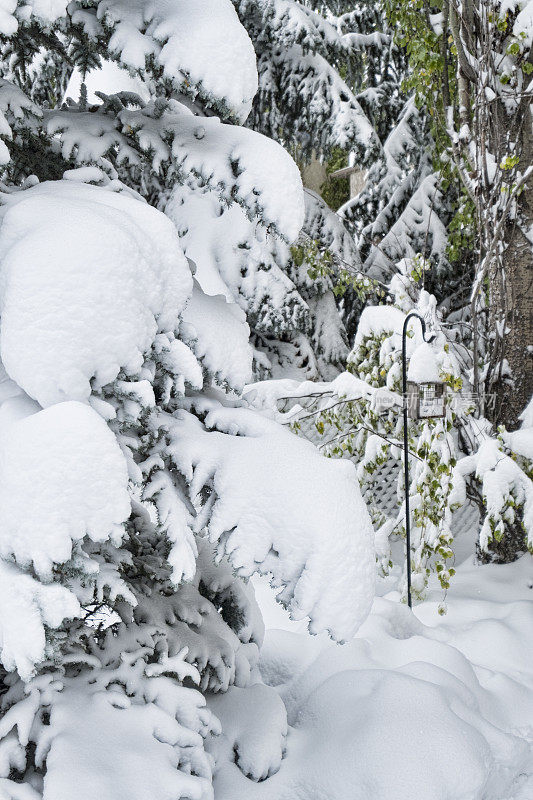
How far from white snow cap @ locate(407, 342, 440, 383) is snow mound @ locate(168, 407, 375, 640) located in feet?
5.18

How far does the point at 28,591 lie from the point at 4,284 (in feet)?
2.17

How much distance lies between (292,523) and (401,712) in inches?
39.3

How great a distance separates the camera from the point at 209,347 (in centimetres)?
211

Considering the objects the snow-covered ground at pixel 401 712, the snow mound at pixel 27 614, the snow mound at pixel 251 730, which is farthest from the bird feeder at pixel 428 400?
the snow mound at pixel 27 614

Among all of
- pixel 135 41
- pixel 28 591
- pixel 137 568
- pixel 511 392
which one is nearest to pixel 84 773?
pixel 28 591

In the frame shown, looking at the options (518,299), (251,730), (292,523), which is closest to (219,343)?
(292,523)

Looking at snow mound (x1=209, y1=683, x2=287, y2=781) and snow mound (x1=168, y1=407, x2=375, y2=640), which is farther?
snow mound (x1=209, y1=683, x2=287, y2=781)

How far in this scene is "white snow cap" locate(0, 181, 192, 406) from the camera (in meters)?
1.52

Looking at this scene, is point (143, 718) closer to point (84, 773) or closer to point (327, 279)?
point (84, 773)

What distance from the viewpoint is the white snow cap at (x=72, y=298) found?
1.52 m

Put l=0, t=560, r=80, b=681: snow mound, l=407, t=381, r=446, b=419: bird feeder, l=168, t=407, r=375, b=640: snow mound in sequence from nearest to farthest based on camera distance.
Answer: l=0, t=560, r=80, b=681: snow mound → l=168, t=407, r=375, b=640: snow mound → l=407, t=381, r=446, b=419: bird feeder

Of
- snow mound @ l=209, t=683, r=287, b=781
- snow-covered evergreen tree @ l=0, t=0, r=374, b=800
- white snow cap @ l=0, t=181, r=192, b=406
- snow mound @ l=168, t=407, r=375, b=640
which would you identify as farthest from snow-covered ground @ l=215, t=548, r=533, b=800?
white snow cap @ l=0, t=181, r=192, b=406

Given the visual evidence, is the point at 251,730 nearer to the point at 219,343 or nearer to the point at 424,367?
the point at 219,343

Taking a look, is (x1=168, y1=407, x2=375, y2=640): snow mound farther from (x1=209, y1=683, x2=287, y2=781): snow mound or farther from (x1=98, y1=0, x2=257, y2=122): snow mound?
(x1=98, y1=0, x2=257, y2=122): snow mound
